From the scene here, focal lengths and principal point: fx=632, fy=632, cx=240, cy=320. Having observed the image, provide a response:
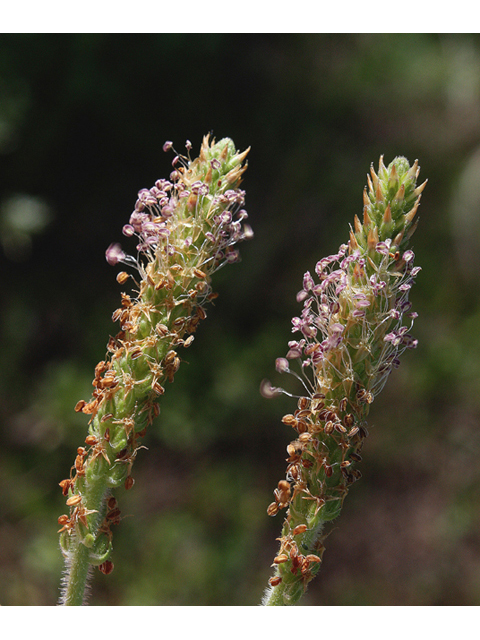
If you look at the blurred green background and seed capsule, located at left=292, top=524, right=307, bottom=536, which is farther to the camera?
the blurred green background

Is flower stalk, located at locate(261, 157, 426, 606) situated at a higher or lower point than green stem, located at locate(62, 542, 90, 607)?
higher

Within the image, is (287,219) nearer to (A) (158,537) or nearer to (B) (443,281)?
(B) (443,281)

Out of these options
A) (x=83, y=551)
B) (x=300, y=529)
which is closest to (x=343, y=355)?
(x=300, y=529)

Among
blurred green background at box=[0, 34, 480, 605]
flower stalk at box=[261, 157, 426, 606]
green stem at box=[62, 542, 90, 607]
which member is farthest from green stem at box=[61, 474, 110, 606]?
blurred green background at box=[0, 34, 480, 605]

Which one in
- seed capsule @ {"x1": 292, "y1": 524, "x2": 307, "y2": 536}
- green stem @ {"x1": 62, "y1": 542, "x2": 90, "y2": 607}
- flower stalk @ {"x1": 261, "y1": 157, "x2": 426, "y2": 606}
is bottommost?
green stem @ {"x1": 62, "y1": 542, "x2": 90, "y2": 607}

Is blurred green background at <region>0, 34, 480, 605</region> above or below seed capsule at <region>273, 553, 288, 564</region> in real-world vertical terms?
above

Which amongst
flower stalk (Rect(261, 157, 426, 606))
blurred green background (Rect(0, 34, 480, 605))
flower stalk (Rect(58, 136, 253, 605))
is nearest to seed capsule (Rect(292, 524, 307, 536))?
flower stalk (Rect(261, 157, 426, 606))

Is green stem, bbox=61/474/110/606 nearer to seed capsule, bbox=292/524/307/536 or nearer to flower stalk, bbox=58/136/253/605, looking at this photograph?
flower stalk, bbox=58/136/253/605

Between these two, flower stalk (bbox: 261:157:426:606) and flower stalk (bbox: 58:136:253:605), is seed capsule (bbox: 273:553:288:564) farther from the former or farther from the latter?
flower stalk (bbox: 58:136:253:605)
